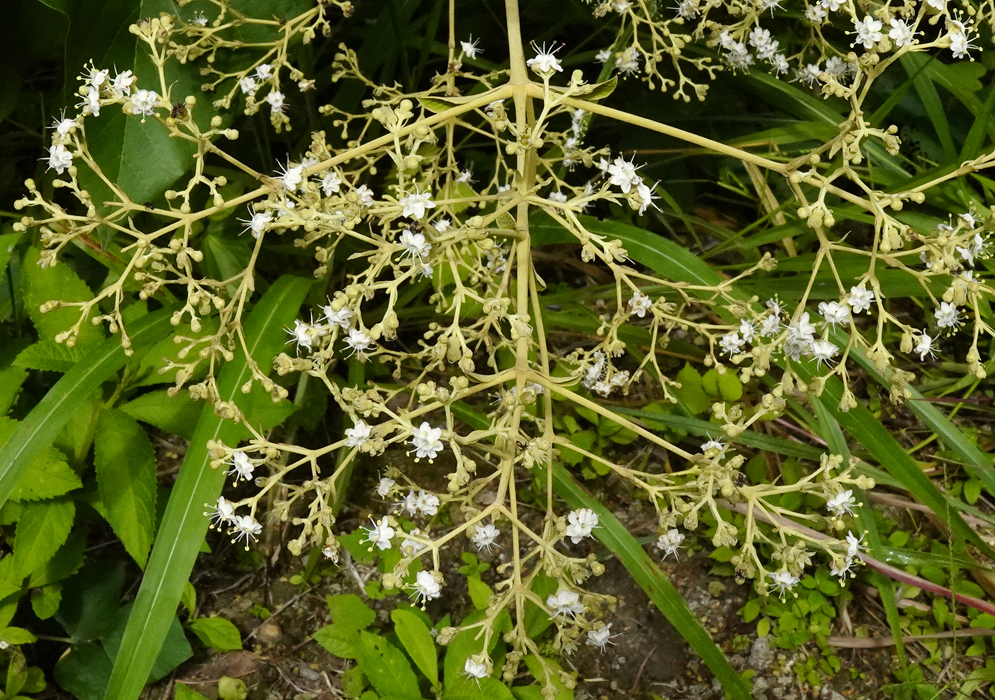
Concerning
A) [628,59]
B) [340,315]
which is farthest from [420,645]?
[628,59]

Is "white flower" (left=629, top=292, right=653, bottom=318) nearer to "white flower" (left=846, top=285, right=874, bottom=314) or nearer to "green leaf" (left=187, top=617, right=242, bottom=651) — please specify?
"white flower" (left=846, top=285, right=874, bottom=314)

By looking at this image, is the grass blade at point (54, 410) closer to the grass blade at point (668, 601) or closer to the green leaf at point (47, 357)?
the green leaf at point (47, 357)

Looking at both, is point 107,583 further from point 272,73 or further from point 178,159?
point 272,73

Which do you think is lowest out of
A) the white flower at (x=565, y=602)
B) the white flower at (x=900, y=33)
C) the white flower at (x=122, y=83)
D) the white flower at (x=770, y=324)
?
the white flower at (x=565, y=602)

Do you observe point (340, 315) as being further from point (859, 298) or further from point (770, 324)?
point (859, 298)

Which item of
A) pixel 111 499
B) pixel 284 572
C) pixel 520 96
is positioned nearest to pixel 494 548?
pixel 284 572

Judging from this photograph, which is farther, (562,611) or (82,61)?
(82,61)

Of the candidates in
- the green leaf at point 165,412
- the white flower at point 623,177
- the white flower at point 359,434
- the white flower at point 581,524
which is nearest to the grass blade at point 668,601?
the white flower at point 581,524

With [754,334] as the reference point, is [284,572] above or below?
below
